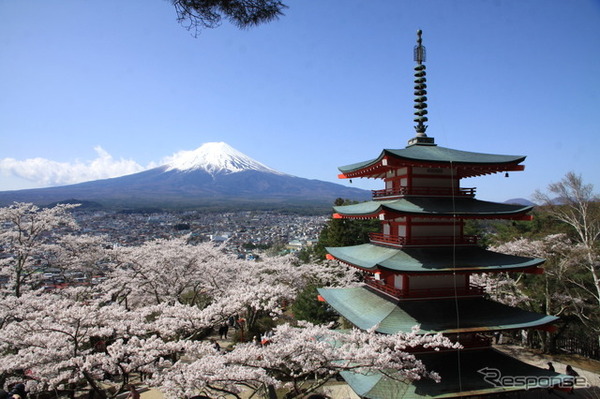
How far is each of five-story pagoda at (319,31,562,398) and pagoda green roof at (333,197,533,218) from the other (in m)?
0.03

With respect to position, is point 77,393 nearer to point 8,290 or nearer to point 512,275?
point 8,290

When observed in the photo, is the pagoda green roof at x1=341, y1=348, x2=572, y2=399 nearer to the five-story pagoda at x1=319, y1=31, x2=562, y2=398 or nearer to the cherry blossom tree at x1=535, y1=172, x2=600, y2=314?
the five-story pagoda at x1=319, y1=31, x2=562, y2=398

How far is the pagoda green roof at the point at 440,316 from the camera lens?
9.21 meters

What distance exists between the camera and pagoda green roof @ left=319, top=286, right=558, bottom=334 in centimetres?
921

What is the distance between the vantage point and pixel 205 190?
155m

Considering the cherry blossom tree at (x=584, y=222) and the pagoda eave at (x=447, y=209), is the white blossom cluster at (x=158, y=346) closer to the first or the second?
the pagoda eave at (x=447, y=209)

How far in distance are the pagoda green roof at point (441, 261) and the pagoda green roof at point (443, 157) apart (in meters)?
2.69

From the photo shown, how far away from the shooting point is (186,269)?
59.8 feet

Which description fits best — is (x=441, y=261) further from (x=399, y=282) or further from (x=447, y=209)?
(x=447, y=209)

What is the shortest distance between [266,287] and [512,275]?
18.4 meters

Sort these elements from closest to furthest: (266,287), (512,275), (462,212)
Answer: (462,212) → (266,287) → (512,275)

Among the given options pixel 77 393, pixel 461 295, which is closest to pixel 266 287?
pixel 461 295

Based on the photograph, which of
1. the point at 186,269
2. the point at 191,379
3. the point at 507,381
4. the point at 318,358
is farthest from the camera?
the point at 186,269

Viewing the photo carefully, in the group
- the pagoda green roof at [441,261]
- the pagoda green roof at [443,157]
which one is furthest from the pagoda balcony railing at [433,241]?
the pagoda green roof at [443,157]
